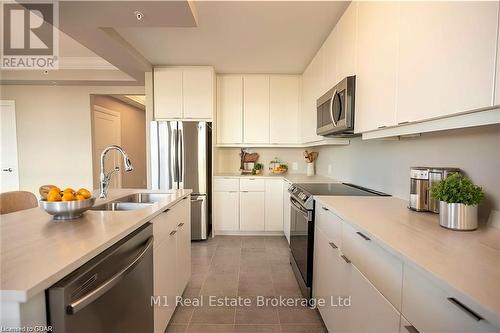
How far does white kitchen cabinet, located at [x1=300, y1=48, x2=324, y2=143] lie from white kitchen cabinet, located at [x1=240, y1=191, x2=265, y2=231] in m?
1.07

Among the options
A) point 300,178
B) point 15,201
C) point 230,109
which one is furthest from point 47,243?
point 230,109

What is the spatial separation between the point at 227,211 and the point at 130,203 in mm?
1990

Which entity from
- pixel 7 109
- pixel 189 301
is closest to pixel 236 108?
pixel 189 301

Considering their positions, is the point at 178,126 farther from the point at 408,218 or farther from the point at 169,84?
the point at 408,218

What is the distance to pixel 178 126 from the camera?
11.1 ft

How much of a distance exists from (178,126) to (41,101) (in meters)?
2.77

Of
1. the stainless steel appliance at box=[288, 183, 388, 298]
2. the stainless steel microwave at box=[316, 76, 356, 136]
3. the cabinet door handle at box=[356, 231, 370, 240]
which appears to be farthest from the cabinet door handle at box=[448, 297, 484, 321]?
the stainless steel microwave at box=[316, 76, 356, 136]

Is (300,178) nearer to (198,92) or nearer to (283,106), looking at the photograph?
(283,106)

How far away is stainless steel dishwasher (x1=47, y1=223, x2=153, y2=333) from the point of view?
2.47 feet

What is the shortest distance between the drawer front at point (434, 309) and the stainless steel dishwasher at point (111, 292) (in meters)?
1.05

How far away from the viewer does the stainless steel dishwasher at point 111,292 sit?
29.7 inches

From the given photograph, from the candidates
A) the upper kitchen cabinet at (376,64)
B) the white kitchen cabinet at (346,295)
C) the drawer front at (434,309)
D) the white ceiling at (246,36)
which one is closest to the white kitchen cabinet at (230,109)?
the white ceiling at (246,36)

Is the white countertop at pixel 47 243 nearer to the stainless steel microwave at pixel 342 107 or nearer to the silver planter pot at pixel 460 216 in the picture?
the silver planter pot at pixel 460 216

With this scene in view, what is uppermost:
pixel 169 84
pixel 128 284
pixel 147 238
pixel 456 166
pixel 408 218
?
pixel 169 84
